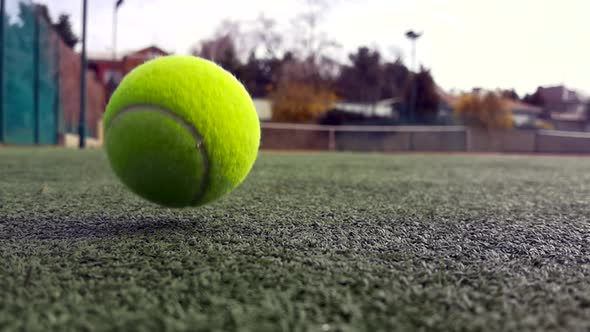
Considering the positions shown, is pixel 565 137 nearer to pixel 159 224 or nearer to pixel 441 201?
pixel 441 201

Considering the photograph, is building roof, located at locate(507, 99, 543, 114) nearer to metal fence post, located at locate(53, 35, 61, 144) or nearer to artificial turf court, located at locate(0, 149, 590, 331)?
metal fence post, located at locate(53, 35, 61, 144)

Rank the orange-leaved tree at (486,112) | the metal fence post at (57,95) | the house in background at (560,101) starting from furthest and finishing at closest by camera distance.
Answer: the house in background at (560,101) → the orange-leaved tree at (486,112) → the metal fence post at (57,95)

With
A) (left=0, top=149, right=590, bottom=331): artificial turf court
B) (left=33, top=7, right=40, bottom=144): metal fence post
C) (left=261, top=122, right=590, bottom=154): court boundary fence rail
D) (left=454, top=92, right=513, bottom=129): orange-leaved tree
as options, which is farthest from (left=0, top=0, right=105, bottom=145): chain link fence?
(left=454, top=92, right=513, bottom=129): orange-leaved tree

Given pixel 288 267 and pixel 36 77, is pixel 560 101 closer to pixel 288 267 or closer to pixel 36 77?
pixel 36 77

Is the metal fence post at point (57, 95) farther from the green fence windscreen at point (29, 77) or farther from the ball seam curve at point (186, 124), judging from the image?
the ball seam curve at point (186, 124)

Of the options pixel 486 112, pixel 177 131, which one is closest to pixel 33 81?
pixel 177 131

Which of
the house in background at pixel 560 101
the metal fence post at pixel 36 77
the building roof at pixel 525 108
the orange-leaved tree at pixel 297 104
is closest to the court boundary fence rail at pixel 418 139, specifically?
the orange-leaved tree at pixel 297 104
